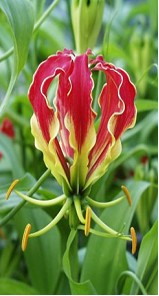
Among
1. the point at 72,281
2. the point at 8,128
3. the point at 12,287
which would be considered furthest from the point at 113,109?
the point at 8,128

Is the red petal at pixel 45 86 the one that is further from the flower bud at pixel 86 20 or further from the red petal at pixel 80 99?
the flower bud at pixel 86 20

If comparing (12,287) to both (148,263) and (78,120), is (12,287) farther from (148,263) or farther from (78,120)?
(78,120)

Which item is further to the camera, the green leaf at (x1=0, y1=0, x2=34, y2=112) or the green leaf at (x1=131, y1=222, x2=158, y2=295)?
the green leaf at (x1=131, y1=222, x2=158, y2=295)

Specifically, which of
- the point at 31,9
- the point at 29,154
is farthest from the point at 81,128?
the point at 29,154

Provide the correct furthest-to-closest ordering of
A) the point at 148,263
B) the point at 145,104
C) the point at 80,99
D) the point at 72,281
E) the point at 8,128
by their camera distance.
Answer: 1. the point at 8,128
2. the point at 145,104
3. the point at 148,263
4. the point at 72,281
5. the point at 80,99

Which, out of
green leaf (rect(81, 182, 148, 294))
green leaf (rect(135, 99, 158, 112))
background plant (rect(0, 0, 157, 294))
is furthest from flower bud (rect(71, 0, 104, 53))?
green leaf (rect(81, 182, 148, 294))

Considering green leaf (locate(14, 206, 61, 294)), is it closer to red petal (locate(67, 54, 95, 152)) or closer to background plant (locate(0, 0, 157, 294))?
background plant (locate(0, 0, 157, 294))

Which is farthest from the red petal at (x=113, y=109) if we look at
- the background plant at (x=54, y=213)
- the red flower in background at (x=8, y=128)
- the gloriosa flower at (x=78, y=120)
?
the red flower in background at (x=8, y=128)
